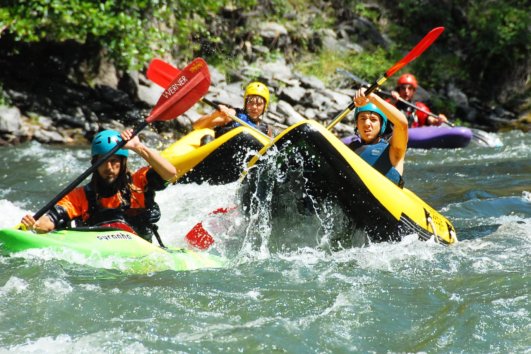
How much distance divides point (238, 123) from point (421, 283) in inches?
146

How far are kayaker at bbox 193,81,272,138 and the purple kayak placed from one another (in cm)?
375

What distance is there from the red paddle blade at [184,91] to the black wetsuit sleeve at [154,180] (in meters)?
0.70

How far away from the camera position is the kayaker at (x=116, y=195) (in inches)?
189

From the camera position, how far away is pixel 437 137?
35.6ft

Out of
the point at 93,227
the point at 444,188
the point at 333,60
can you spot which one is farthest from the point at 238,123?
the point at 333,60

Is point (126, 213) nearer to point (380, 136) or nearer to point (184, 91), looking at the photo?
point (184, 91)

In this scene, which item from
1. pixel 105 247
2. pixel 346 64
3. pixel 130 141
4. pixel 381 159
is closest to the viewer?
Answer: pixel 105 247

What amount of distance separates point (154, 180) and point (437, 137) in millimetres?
6809

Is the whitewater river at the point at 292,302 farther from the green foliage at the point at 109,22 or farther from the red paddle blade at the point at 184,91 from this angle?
the green foliage at the point at 109,22

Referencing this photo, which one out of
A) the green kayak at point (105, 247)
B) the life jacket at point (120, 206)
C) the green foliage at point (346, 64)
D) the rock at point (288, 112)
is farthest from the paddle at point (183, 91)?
the green foliage at point (346, 64)

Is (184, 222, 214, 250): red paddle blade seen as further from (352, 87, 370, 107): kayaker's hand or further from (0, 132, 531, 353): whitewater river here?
(352, 87, 370, 107): kayaker's hand

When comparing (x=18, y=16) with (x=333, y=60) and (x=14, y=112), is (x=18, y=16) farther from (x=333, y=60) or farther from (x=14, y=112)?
(x=333, y=60)

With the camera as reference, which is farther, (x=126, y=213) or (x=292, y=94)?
(x=292, y=94)

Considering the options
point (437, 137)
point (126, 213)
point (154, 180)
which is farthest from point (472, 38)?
point (126, 213)
